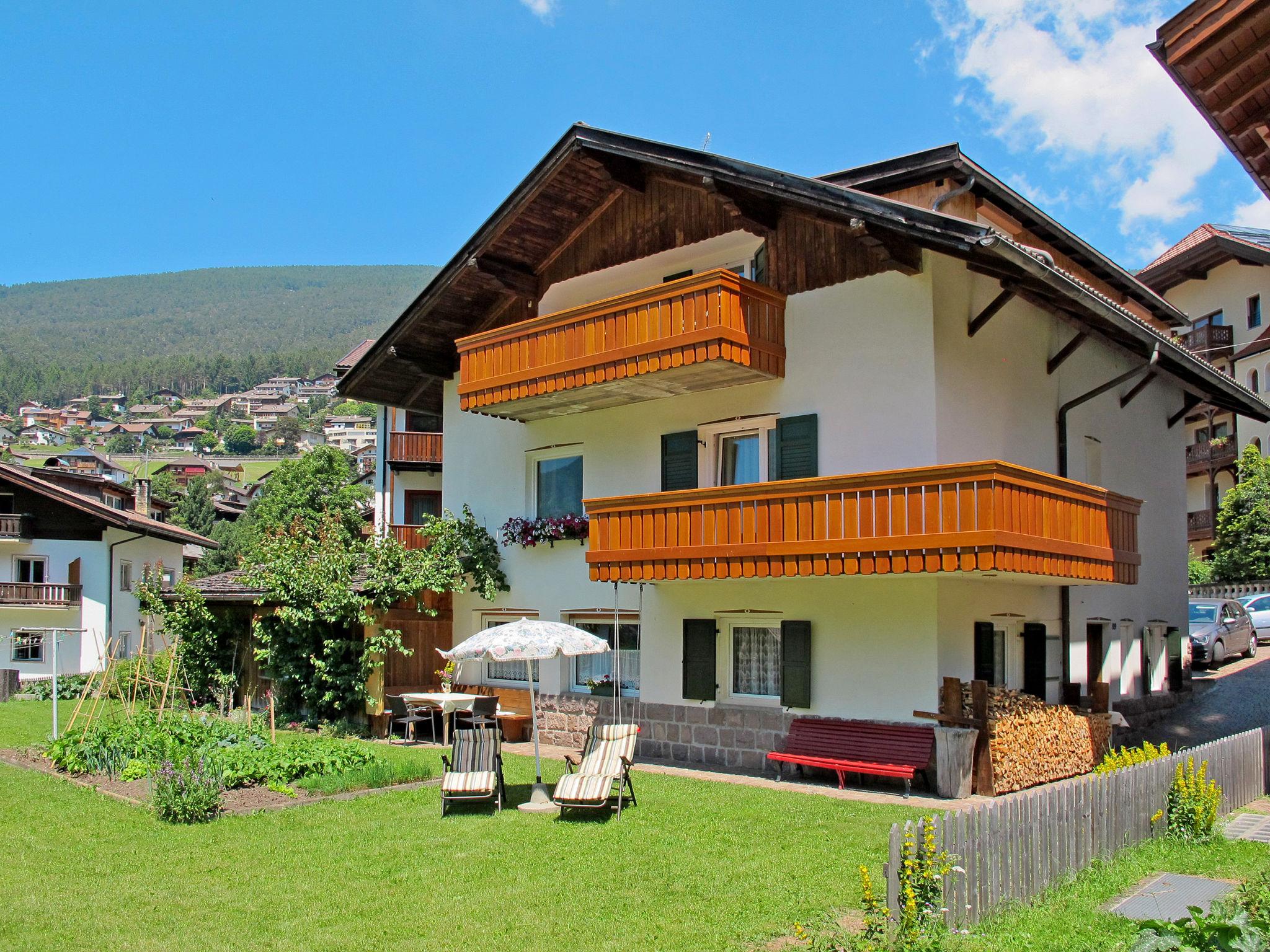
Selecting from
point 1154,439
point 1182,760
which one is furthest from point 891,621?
point 1154,439

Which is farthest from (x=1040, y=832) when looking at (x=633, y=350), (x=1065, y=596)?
(x=1065, y=596)

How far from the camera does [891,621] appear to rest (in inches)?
582

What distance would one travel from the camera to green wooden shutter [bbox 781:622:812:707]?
15484 mm

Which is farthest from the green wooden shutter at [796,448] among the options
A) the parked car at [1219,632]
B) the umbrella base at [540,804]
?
the parked car at [1219,632]

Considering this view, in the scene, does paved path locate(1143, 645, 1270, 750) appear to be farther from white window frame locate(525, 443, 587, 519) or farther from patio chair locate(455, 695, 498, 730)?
white window frame locate(525, 443, 587, 519)

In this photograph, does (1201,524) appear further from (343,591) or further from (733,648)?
(343,591)

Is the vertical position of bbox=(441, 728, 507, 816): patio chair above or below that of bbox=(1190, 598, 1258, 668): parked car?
below

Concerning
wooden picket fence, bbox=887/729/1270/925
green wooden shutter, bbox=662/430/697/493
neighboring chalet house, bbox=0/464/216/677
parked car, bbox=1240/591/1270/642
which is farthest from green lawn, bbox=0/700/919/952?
neighboring chalet house, bbox=0/464/216/677

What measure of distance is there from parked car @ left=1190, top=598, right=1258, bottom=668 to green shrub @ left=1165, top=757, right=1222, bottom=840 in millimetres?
15769

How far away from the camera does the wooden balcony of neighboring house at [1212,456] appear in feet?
145

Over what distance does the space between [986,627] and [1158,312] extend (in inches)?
399

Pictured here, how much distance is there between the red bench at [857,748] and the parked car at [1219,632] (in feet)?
45.1

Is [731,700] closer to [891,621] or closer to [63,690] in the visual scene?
[891,621]

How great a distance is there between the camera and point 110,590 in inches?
1474
